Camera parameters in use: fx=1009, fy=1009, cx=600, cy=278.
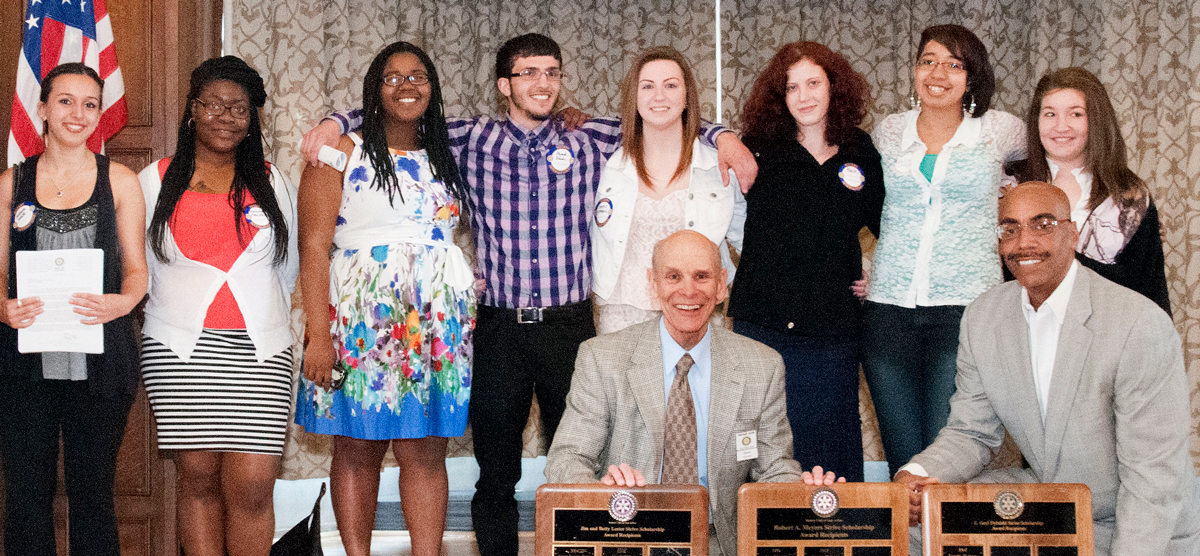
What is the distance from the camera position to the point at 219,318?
2846 mm

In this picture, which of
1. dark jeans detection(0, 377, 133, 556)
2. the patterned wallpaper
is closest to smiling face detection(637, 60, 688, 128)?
dark jeans detection(0, 377, 133, 556)

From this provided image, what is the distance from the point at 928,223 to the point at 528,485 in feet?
9.76

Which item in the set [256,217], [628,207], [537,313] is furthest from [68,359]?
[628,207]

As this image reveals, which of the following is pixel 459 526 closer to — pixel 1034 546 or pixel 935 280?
pixel 935 280

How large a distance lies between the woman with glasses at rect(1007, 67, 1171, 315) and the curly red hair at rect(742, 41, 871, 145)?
544 mm

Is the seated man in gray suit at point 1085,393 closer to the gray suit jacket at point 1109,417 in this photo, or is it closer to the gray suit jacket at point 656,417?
the gray suit jacket at point 1109,417

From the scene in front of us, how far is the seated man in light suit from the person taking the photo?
7.73ft

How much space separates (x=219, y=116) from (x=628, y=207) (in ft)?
3.99

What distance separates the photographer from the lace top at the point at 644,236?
9.96ft

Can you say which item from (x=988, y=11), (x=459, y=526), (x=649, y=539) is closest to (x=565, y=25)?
(x=988, y=11)

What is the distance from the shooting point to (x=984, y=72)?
3.06 metres

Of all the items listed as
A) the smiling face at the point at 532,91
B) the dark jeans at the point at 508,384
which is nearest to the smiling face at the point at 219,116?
the smiling face at the point at 532,91

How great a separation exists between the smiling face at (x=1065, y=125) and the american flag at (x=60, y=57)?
2881 mm

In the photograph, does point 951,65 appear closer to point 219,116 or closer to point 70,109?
point 219,116
